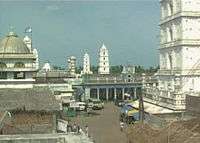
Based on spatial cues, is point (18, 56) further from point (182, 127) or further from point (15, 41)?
point (182, 127)

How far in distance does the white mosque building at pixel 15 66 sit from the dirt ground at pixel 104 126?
734 cm

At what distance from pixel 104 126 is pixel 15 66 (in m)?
11.1

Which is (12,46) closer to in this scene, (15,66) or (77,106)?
(15,66)

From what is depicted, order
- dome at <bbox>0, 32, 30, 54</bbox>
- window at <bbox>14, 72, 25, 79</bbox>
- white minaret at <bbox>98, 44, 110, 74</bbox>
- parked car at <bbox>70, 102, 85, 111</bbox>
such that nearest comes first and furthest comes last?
window at <bbox>14, 72, 25, 79</bbox> < dome at <bbox>0, 32, 30, 54</bbox> < parked car at <bbox>70, 102, 85, 111</bbox> < white minaret at <bbox>98, 44, 110, 74</bbox>

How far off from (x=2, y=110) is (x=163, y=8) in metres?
31.7

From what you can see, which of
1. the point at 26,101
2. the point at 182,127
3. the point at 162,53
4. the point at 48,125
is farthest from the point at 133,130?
the point at 162,53

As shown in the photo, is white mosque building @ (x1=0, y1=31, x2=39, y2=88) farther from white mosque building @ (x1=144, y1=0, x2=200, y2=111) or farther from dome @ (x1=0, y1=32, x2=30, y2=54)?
white mosque building @ (x1=144, y1=0, x2=200, y2=111)

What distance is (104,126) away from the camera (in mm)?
45531

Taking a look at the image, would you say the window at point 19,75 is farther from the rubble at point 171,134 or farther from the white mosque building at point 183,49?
the rubble at point 171,134

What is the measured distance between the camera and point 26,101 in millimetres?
36844

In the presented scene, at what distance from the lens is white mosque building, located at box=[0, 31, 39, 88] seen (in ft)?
151

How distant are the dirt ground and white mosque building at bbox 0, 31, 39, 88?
7.34m

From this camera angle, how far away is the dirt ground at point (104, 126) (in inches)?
1414

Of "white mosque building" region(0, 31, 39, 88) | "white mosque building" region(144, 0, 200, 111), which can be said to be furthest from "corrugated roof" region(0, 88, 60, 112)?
"white mosque building" region(144, 0, 200, 111)
